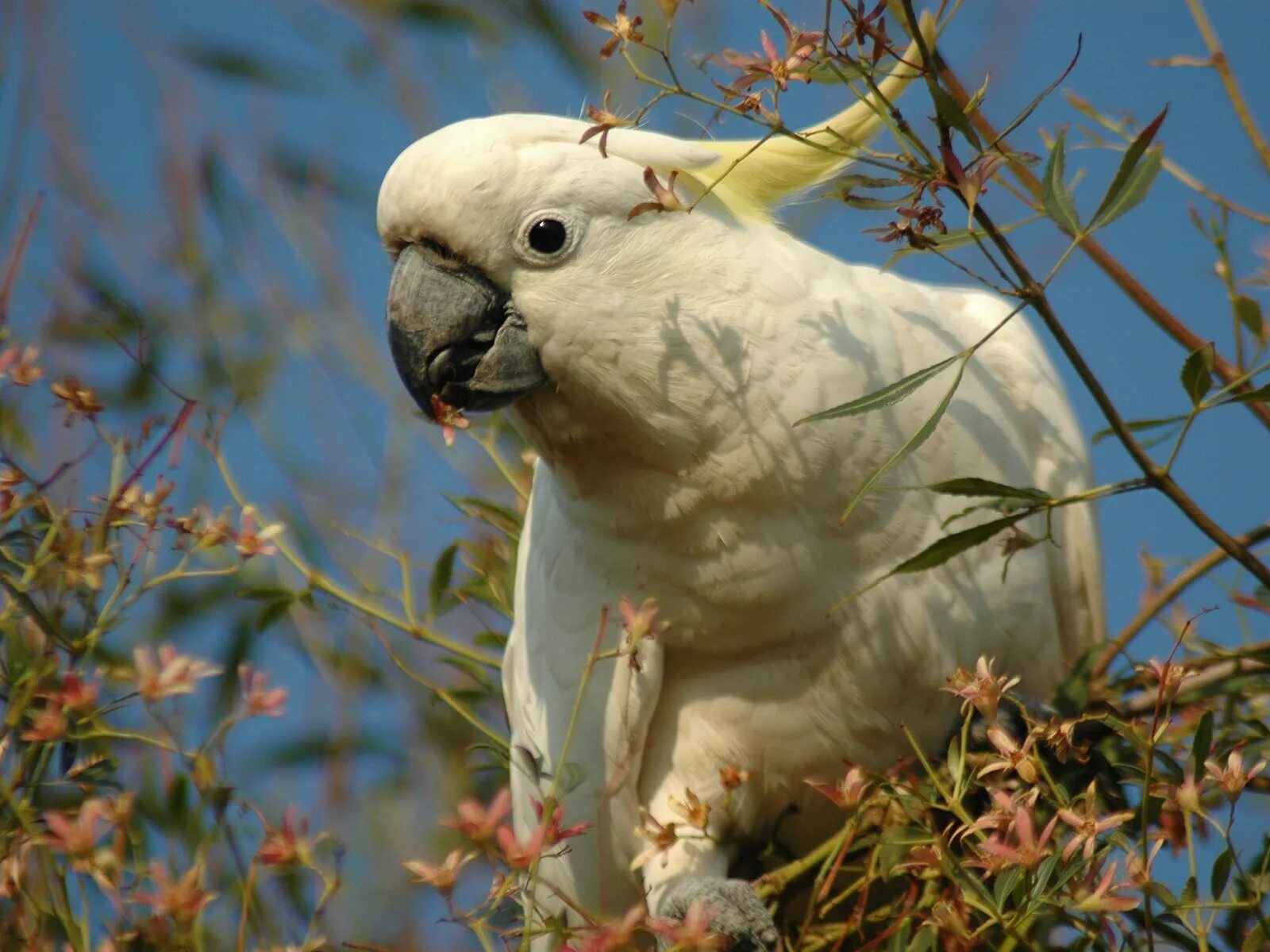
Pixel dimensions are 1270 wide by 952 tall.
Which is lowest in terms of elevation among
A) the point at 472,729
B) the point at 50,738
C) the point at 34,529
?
the point at 472,729

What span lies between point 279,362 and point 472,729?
29.6 inches

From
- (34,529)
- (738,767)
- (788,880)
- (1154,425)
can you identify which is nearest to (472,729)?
(738,767)

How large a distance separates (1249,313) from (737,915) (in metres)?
1.06

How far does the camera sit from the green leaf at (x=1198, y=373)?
1.46 m

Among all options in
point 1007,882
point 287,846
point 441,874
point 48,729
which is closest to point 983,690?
point 1007,882

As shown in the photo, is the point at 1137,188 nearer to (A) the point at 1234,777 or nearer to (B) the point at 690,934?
(A) the point at 1234,777

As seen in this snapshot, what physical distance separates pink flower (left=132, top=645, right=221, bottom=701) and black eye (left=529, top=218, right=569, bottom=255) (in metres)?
0.73

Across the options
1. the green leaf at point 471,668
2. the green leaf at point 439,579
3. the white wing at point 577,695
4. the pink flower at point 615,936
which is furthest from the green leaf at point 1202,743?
the green leaf at point 471,668

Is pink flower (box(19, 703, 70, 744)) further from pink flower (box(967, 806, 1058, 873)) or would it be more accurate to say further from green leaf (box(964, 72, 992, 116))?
green leaf (box(964, 72, 992, 116))

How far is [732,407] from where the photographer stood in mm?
2045

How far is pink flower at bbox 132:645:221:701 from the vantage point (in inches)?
61.8

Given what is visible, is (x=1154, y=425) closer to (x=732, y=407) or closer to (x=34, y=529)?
(x=732, y=407)

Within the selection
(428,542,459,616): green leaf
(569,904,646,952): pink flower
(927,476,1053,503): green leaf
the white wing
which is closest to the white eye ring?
the white wing

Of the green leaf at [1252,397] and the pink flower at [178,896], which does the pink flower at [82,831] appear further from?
the green leaf at [1252,397]
